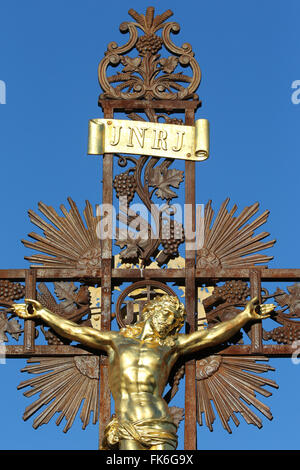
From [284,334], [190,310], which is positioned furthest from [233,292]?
[284,334]

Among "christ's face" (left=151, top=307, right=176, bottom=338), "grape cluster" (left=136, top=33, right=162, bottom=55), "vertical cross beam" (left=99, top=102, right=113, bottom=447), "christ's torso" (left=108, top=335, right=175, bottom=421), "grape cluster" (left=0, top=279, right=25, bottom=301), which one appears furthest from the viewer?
"grape cluster" (left=136, top=33, right=162, bottom=55)

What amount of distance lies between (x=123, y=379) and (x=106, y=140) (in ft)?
6.63

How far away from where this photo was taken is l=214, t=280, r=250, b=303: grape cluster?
466 inches

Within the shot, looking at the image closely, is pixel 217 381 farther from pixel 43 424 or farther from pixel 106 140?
pixel 106 140

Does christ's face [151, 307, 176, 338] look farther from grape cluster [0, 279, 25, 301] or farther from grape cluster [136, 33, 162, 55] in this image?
grape cluster [136, 33, 162, 55]

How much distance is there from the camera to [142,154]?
40.0 feet

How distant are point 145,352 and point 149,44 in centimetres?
257

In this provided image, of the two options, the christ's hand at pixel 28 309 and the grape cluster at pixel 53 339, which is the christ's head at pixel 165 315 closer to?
the grape cluster at pixel 53 339

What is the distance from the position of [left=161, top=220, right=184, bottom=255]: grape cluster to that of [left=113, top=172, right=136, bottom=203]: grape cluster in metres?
0.37

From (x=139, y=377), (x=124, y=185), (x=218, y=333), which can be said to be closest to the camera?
(x=139, y=377)

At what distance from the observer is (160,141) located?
12.2m

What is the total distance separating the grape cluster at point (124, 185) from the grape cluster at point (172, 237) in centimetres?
37

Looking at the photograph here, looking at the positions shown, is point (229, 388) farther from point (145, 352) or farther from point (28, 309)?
point (28, 309)

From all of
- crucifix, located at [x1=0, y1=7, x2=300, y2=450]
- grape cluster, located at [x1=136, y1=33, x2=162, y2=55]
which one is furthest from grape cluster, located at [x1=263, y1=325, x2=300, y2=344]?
grape cluster, located at [x1=136, y1=33, x2=162, y2=55]
